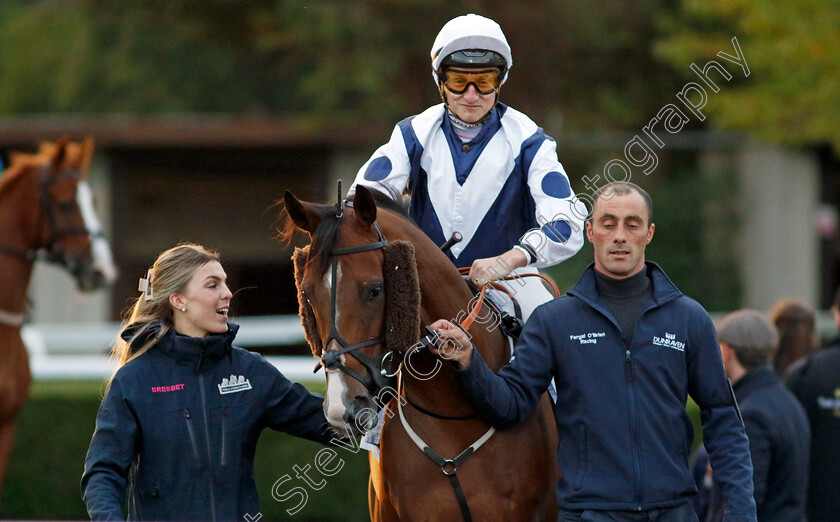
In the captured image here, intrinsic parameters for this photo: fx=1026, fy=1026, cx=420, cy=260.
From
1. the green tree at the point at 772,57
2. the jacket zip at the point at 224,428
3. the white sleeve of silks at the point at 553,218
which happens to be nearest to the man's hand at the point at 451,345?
the white sleeve of silks at the point at 553,218

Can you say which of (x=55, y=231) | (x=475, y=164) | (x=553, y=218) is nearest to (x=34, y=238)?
(x=55, y=231)

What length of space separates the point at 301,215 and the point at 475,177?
779 millimetres

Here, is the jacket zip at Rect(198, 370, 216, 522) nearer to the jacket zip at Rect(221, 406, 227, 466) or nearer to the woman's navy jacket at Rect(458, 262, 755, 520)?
the jacket zip at Rect(221, 406, 227, 466)

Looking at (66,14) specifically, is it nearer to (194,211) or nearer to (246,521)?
(194,211)

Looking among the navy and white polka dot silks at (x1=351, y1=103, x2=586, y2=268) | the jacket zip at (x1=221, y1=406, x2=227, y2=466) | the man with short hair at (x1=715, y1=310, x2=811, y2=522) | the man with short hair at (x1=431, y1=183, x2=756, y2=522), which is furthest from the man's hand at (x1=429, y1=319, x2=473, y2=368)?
the man with short hair at (x1=715, y1=310, x2=811, y2=522)

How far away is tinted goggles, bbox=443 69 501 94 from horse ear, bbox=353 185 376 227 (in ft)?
2.54

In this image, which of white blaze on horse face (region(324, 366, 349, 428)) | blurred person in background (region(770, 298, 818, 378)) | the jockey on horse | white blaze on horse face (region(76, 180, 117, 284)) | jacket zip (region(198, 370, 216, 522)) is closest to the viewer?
white blaze on horse face (region(324, 366, 349, 428))

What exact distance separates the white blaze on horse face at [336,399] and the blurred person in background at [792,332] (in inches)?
A: 126

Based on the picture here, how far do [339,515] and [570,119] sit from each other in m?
7.96

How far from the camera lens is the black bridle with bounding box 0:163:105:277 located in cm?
680

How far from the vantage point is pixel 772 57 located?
11102 millimetres

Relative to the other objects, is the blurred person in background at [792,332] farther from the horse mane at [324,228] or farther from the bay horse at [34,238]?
the bay horse at [34,238]

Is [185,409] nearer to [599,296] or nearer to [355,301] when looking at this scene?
[355,301]

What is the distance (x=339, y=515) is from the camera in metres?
6.95
